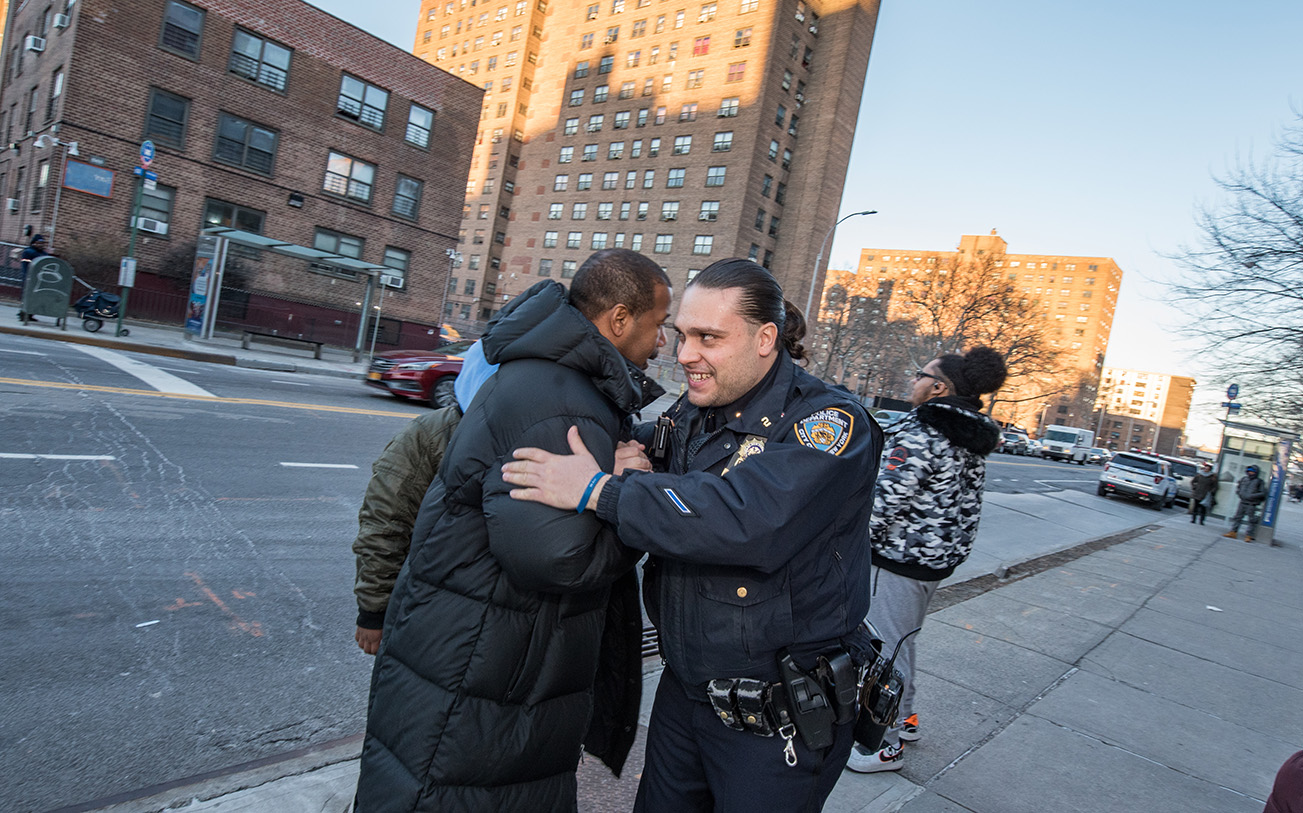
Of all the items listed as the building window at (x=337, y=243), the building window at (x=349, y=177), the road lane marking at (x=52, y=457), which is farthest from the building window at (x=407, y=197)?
the road lane marking at (x=52, y=457)

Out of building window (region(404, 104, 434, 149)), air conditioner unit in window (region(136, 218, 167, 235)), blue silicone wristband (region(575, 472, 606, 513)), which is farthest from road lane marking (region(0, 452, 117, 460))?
building window (region(404, 104, 434, 149))

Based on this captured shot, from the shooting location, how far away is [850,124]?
5553cm

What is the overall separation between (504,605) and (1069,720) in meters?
4.20

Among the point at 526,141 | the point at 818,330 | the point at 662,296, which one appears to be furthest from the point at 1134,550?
the point at 526,141

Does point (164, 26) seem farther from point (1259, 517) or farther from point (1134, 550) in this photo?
point (1259, 517)

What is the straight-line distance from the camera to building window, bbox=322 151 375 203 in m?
25.1

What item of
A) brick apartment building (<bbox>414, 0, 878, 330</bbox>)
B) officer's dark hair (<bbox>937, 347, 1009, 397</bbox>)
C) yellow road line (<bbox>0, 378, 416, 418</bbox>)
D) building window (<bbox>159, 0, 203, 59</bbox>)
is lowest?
yellow road line (<bbox>0, 378, 416, 418</bbox>)

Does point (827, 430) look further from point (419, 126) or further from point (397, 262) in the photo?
point (419, 126)

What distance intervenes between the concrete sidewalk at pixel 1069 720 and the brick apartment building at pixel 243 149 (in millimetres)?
18500

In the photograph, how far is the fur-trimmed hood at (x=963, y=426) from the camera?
10.8ft

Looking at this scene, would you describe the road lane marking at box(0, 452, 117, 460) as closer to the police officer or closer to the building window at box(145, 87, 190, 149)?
the police officer

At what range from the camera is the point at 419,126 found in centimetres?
2709

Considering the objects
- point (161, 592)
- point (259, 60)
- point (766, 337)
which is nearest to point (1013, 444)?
point (259, 60)

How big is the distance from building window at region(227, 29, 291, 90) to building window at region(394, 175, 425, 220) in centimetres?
487
